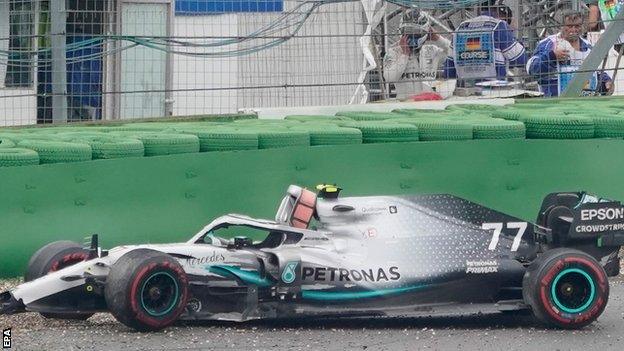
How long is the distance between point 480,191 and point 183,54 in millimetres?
3737

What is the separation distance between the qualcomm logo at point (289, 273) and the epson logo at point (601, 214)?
6.27ft

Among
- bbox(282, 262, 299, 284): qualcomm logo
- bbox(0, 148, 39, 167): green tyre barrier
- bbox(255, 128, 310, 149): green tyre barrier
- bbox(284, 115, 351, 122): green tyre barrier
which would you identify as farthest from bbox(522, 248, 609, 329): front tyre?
bbox(284, 115, 351, 122): green tyre barrier

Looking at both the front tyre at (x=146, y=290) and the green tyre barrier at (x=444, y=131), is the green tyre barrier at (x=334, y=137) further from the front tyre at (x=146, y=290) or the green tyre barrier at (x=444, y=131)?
the front tyre at (x=146, y=290)

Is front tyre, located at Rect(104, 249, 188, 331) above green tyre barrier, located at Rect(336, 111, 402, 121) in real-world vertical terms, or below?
below

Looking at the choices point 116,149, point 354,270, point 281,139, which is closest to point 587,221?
point 354,270

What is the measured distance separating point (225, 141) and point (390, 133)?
137 centimetres

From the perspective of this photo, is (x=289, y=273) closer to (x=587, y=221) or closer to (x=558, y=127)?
(x=587, y=221)

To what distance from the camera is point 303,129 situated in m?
10.7

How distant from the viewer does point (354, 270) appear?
7945 millimetres

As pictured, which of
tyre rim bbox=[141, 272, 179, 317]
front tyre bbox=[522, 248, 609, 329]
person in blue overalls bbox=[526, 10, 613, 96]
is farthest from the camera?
person in blue overalls bbox=[526, 10, 613, 96]

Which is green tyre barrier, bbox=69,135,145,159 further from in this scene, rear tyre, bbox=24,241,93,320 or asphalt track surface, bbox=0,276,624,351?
asphalt track surface, bbox=0,276,624,351

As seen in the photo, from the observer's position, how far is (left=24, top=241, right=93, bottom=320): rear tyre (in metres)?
8.22

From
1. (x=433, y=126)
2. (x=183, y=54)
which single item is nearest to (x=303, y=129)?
(x=433, y=126)

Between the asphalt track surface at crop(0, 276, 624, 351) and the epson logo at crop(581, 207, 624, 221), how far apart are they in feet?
2.16
